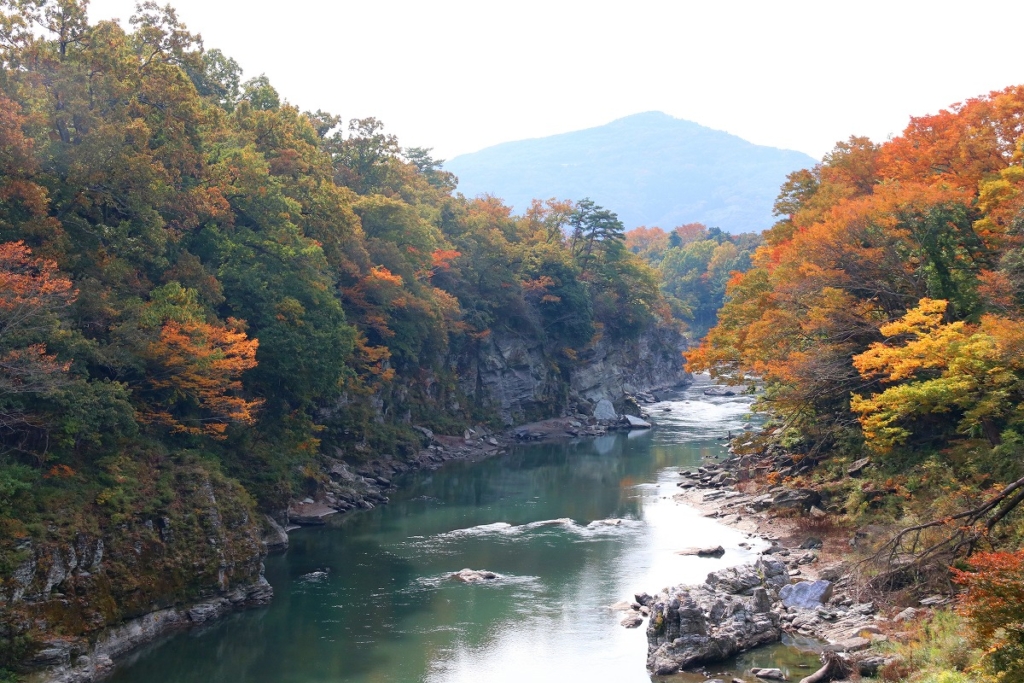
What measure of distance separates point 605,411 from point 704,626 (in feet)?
142

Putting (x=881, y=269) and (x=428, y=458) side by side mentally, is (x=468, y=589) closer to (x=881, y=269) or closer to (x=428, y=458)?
(x=881, y=269)

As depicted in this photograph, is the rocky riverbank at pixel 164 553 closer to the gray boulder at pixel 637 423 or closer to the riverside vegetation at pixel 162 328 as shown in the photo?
the riverside vegetation at pixel 162 328

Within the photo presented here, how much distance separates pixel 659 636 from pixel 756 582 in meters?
3.64

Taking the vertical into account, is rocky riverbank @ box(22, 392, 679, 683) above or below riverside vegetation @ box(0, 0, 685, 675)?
below

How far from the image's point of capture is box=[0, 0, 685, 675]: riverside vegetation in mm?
20594

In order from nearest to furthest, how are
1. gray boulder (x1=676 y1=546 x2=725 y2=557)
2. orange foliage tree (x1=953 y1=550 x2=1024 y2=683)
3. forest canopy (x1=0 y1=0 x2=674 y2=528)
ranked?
1. orange foliage tree (x1=953 y1=550 x2=1024 y2=683)
2. forest canopy (x1=0 y1=0 x2=674 y2=528)
3. gray boulder (x1=676 y1=546 x2=725 y2=557)

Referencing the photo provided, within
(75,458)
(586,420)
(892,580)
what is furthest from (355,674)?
(586,420)

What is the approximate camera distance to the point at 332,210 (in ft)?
128

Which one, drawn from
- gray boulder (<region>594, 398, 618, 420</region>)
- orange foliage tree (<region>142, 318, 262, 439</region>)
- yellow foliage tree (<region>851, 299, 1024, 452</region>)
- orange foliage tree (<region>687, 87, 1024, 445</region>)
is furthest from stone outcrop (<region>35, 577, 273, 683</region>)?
gray boulder (<region>594, 398, 618, 420</region>)

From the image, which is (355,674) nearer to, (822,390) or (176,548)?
(176,548)

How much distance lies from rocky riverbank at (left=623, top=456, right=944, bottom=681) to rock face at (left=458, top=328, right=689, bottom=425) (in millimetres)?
32810

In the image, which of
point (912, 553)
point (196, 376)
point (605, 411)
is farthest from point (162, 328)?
point (605, 411)

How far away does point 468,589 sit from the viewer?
25391 mm

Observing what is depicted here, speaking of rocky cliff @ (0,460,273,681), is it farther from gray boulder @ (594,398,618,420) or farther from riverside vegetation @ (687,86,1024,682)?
gray boulder @ (594,398,618,420)
